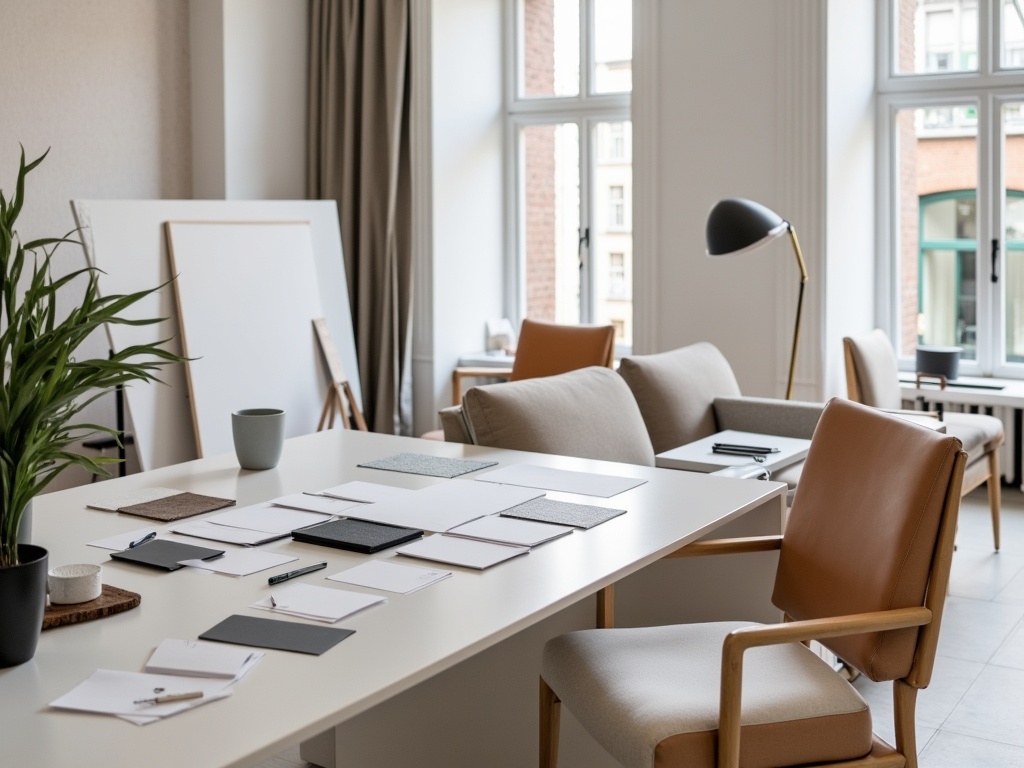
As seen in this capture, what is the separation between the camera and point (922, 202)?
5766mm

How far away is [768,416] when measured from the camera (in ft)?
13.4

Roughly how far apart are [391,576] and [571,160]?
4.94 m

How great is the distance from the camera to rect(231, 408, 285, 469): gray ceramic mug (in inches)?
98.4

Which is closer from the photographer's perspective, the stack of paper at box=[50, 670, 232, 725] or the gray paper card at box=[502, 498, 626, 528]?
the stack of paper at box=[50, 670, 232, 725]

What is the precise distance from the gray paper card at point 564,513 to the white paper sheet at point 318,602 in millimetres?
512

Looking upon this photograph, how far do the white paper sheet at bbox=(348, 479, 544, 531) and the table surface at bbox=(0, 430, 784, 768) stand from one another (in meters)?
0.08

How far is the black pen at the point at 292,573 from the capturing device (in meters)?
1.74

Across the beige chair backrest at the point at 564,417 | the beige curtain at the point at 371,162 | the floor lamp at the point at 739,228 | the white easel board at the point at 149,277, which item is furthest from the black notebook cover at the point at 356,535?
the beige curtain at the point at 371,162

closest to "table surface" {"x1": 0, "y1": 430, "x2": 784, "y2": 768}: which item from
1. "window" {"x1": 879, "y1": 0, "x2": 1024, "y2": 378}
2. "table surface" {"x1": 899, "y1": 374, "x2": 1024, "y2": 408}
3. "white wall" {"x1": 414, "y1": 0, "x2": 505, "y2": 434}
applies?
"table surface" {"x1": 899, "y1": 374, "x2": 1024, "y2": 408}

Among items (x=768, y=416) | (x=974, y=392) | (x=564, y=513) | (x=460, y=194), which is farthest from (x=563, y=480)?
(x=460, y=194)

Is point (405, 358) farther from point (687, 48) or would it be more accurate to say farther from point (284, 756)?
point (284, 756)

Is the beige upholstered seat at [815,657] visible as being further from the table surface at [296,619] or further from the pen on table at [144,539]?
the pen on table at [144,539]

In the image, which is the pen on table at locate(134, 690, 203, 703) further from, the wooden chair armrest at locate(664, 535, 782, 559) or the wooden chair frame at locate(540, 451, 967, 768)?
the wooden chair armrest at locate(664, 535, 782, 559)

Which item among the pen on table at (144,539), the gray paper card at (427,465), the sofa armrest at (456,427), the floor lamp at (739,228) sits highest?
the floor lamp at (739,228)
